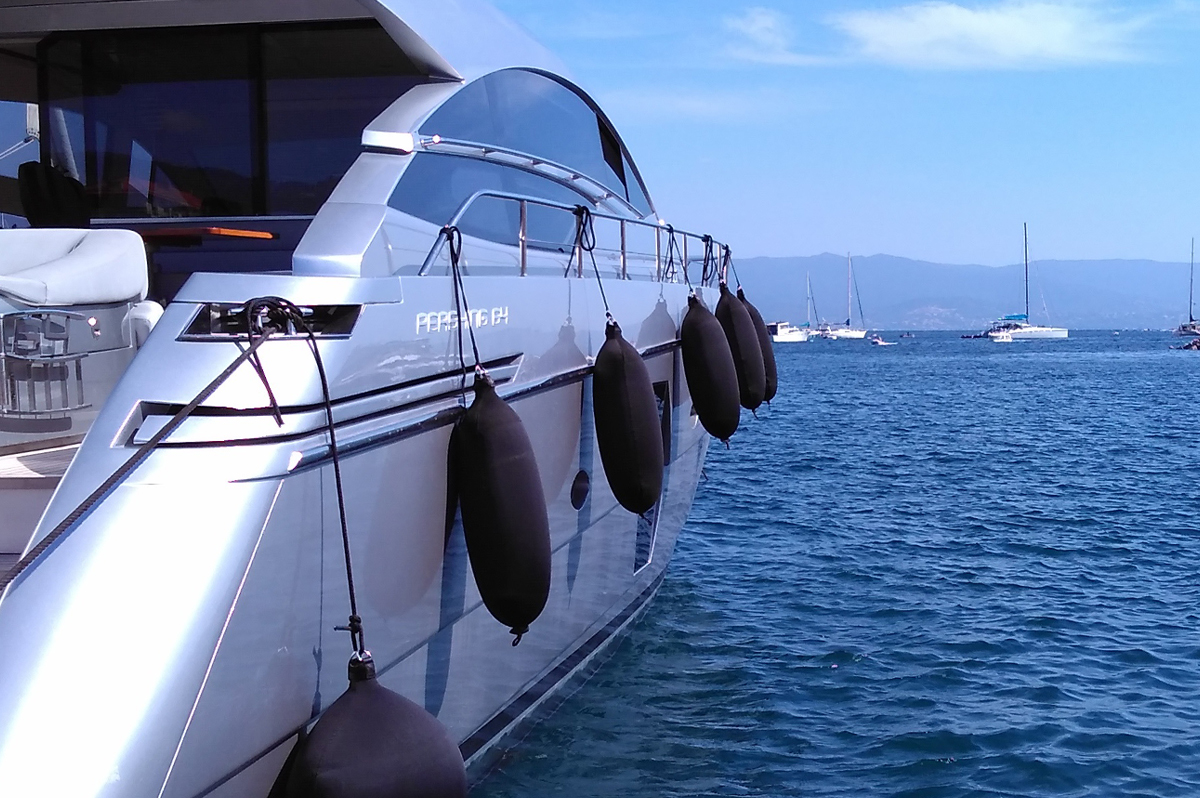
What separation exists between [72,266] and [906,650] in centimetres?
592

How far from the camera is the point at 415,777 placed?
8.85 ft

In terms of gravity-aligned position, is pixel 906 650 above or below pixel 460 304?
below

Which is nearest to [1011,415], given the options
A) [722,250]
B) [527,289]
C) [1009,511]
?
[1009,511]

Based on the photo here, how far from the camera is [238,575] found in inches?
104

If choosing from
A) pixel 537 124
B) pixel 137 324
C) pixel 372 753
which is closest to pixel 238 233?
pixel 137 324

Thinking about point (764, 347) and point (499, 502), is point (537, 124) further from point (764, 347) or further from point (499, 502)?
point (764, 347)

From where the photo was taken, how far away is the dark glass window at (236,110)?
4453 millimetres

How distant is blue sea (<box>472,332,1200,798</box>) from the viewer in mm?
5645

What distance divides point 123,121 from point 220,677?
9.54 ft

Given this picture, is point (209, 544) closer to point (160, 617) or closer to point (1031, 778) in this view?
point (160, 617)

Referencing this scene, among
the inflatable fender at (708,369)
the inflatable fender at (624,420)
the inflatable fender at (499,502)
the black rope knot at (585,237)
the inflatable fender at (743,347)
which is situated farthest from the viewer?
the inflatable fender at (743,347)

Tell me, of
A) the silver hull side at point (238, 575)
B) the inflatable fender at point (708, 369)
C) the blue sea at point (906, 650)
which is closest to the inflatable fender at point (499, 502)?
the silver hull side at point (238, 575)

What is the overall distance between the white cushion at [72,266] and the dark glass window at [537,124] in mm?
1126

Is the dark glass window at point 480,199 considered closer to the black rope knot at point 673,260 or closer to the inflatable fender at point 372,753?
the black rope knot at point 673,260
